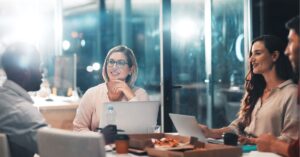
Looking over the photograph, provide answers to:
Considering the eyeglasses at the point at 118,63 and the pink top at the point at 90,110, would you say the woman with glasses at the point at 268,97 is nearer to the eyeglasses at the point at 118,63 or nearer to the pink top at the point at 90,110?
the pink top at the point at 90,110

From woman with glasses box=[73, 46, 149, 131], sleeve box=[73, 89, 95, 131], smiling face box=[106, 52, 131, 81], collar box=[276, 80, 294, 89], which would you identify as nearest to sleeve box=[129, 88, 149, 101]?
woman with glasses box=[73, 46, 149, 131]

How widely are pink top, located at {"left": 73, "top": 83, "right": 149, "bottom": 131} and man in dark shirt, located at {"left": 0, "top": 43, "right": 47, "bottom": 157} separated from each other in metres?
0.84

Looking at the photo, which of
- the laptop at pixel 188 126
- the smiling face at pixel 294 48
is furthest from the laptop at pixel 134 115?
the smiling face at pixel 294 48

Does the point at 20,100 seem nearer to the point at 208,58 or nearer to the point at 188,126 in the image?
the point at 188,126

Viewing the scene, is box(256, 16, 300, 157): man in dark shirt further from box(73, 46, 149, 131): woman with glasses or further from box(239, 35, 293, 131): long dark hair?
box(73, 46, 149, 131): woman with glasses

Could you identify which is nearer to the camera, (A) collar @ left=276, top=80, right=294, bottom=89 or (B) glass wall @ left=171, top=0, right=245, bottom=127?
(A) collar @ left=276, top=80, right=294, bottom=89

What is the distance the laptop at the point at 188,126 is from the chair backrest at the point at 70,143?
776mm

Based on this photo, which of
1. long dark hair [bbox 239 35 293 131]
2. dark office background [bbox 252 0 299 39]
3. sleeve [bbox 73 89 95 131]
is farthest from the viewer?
dark office background [bbox 252 0 299 39]

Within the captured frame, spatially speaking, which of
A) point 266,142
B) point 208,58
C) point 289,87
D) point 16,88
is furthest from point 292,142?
point 208,58

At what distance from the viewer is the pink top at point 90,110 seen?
10.9ft

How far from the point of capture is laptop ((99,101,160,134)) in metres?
2.71

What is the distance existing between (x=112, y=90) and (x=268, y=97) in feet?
3.88

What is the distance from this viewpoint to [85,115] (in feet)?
11.0

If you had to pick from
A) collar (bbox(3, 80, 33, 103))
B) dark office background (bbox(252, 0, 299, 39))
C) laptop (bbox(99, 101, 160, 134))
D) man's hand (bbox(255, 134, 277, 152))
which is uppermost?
dark office background (bbox(252, 0, 299, 39))
